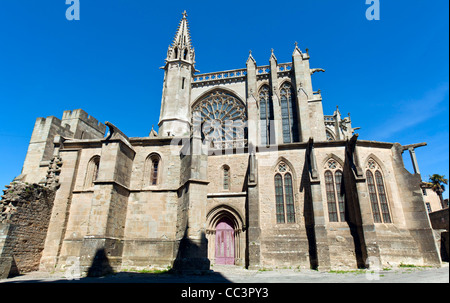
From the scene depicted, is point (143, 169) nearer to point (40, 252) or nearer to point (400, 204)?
point (40, 252)

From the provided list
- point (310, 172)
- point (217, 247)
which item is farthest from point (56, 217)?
point (310, 172)

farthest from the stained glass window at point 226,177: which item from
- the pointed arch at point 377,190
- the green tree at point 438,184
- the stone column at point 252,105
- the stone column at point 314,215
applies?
the green tree at point 438,184

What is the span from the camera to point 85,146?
14.1 meters

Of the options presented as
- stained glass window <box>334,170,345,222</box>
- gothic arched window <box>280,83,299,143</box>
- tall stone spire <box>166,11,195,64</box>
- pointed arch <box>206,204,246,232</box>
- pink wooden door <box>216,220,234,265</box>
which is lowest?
pink wooden door <box>216,220,234,265</box>

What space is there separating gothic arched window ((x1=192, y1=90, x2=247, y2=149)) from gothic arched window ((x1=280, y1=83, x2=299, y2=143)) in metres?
3.47

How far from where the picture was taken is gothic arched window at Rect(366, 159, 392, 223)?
13.6m

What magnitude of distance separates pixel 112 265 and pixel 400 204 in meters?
14.8

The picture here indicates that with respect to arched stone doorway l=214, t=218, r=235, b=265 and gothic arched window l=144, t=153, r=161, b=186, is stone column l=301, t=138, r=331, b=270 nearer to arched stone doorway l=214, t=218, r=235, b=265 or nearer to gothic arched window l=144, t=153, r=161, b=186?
arched stone doorway l=214, t=218, r=235, b=265

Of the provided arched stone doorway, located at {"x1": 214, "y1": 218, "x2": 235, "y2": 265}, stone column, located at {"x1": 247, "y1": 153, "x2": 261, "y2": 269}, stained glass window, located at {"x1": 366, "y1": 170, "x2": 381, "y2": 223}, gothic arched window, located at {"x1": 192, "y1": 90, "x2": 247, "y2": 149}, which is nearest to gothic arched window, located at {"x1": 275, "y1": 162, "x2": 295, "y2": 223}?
stone column, located at {"x1": 247, "y1": 153, "x2": 261, "y2": 269}

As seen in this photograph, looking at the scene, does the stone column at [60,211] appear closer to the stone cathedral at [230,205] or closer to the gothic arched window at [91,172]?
the stone cathedral at [230,205]

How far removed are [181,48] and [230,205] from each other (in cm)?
1740

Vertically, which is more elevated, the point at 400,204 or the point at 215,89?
the point at 215,89

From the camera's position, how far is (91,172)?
13695mm

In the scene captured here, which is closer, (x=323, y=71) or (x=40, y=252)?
(x=40, y=252)
